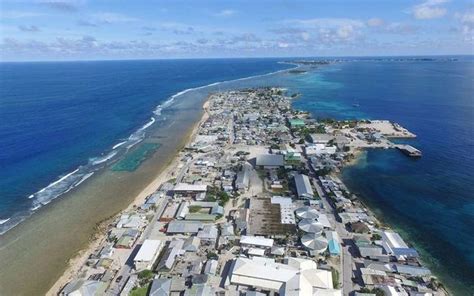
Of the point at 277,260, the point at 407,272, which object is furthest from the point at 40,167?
the point at 407,272

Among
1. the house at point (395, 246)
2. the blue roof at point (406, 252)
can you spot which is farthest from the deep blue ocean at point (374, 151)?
the house at point (395, 246)

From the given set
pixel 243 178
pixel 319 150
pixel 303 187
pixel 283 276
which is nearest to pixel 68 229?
pixel 243 178

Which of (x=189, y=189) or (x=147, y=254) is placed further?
(x=189, y=189)

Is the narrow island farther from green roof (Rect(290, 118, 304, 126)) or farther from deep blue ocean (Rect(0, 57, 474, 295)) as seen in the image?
green roof (Rect(290, 118, 304, 126))

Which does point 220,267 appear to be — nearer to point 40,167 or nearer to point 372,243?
point 372,243

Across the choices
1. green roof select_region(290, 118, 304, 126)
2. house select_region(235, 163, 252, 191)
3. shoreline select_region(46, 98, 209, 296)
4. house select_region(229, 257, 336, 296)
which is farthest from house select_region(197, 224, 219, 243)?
green roof select_region(290, 118, 304, 126)

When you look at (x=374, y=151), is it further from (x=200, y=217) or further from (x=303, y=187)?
(x=200, y=217)
